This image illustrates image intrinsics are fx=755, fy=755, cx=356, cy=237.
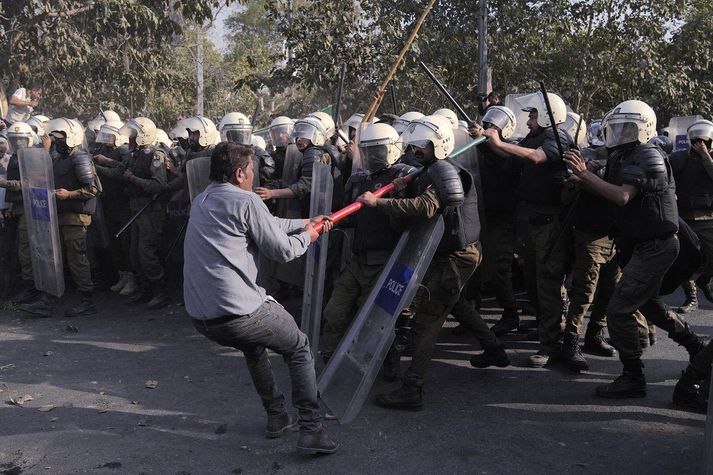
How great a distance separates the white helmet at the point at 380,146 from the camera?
5.38m

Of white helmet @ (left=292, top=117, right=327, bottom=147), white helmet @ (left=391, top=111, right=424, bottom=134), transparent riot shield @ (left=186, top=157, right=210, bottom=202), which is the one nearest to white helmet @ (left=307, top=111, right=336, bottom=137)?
white helmet @ (left=292, top=117, right=327, bottom=147)

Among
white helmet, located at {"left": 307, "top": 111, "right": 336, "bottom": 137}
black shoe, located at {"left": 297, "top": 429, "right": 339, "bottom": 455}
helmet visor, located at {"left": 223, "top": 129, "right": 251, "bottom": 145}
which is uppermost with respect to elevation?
white helmet, located at {"left": 307, "top": 111, "right": 336, "bottom": 137}

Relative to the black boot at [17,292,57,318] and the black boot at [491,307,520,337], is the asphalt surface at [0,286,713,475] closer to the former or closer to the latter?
the black boot at [491,307,520,337]

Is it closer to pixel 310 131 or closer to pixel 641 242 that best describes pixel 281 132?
pixel 310 131

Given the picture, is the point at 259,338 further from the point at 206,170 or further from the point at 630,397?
the point at 206,170

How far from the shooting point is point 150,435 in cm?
462

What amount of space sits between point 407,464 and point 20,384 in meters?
3.19

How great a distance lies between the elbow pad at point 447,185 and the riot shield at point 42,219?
4573 mm

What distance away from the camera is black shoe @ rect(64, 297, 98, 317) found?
7.95 m

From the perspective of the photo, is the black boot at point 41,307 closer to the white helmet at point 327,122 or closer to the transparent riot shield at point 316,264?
the white helmet at point 327,122

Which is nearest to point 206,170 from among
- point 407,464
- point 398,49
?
point 407,464

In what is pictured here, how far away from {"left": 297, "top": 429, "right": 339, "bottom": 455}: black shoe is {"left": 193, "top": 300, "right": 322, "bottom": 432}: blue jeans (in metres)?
0.03

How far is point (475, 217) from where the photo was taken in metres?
5.18

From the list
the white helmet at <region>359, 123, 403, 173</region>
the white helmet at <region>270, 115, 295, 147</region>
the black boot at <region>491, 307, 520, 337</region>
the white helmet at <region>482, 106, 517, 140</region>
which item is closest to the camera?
the white helmet at <region>359, 123, 403, 173</region>
